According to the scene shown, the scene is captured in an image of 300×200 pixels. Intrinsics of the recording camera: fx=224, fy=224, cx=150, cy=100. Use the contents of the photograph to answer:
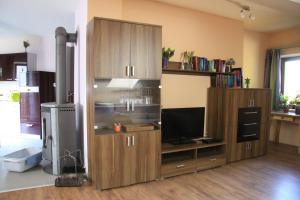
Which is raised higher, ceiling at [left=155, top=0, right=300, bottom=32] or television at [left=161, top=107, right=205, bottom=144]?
ceiling at [left=155, top=0, right=300, bottom=32]

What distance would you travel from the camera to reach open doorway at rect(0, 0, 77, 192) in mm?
4238

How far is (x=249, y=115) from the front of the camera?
4.14 meters

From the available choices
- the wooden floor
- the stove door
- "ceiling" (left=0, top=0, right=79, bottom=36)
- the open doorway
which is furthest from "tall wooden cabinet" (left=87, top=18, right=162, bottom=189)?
the open doorway

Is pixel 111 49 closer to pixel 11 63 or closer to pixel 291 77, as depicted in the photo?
pixel 11 63

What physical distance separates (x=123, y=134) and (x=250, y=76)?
391 centimetres

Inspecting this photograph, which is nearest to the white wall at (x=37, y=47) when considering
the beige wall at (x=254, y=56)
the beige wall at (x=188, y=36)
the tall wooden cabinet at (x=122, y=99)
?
the beige wall at (x=188, y=36)

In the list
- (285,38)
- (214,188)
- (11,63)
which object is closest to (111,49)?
(214,188)

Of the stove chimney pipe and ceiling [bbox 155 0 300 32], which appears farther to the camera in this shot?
the stove chimney pipe

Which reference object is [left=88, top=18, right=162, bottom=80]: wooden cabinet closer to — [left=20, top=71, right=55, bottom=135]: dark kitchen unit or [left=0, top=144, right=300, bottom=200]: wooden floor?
[left=0, top=144, right=300, bottom=200]: wooden floor

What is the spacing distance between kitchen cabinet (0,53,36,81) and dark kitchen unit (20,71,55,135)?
0.43m

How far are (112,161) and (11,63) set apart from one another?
174 inches

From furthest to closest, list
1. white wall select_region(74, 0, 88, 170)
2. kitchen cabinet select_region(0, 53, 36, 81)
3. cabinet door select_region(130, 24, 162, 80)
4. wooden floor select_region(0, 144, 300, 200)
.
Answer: kitchen cabinet select_region(0, 53, 36, 81) → white wall select_region(74, 0, 88, 170) → cabinet door select_region(130, 24, 162, 80) → wooden floor select_region(0, 144, 300, 200)

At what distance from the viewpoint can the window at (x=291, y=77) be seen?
5156 millimetres

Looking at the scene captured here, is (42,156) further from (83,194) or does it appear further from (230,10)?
(230,10)
